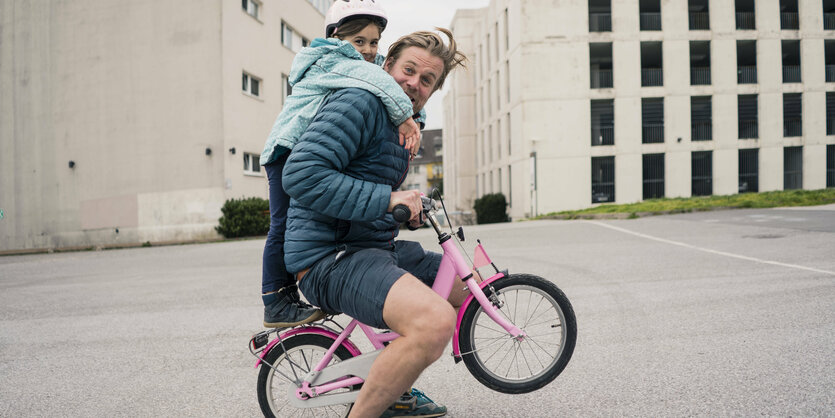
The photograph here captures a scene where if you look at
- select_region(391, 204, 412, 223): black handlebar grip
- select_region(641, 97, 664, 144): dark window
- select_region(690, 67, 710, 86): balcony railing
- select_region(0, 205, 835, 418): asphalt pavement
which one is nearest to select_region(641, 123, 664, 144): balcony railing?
select_region(641, 97, 664, 144): dark window

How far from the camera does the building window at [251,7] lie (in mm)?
24175

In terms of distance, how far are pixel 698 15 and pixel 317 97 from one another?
120ft

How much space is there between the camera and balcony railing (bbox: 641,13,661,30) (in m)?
31.7

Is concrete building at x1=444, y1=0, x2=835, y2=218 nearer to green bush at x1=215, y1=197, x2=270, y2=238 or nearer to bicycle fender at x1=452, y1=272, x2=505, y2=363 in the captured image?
green bush at x1=215, y1=197, x2=270, y2=238

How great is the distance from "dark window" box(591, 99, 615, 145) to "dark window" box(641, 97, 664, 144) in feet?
5.82

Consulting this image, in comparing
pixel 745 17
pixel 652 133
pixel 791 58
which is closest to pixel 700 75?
pixel 745 17

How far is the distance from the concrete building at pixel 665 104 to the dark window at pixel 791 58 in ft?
0.24

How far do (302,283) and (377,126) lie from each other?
2.41 ft

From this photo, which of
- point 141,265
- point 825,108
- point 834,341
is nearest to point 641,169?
point 825,108

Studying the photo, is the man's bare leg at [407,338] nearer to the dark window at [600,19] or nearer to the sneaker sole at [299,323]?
the sneaker sole at [299,323]

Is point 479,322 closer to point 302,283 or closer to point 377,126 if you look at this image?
point 302,283

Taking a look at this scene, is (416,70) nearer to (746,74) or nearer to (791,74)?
(746,74)

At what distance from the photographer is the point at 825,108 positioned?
104 ft

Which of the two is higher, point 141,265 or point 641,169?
point 641,169
